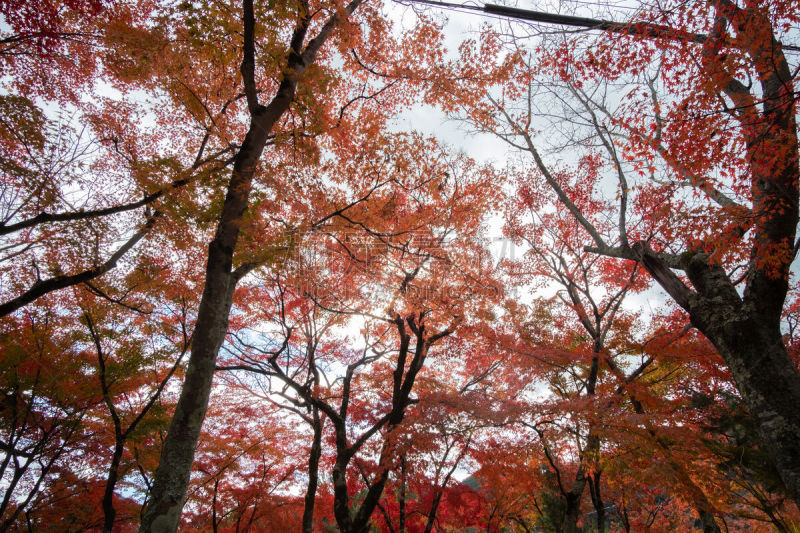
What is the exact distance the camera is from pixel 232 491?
38.2ft

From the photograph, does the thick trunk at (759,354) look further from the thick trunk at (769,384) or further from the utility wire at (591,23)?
the utility wire at (591,23)

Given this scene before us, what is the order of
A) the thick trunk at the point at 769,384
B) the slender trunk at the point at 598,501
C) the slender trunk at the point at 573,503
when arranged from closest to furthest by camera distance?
the thick trunk at the point at 769,384 < the slender trunk at the point at 573,503 < the slender trunk at the point at 598,501

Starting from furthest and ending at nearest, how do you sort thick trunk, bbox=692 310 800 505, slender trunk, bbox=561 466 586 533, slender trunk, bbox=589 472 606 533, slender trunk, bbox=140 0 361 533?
1. slender trunk, bbox=589 472 606 533
2. slender trunk, bbox=561 466 586 533
3. thick trunk, bbox=692 310 800 505
4. slender trunk, bbox=140 0 361 533

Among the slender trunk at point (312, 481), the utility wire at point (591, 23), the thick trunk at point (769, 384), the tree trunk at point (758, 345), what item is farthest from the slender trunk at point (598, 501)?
the utility wire at point (591, 23)

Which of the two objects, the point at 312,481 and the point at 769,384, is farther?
the point at 312,481

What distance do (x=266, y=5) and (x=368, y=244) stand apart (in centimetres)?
440

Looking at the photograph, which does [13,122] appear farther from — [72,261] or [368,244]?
[368,244]

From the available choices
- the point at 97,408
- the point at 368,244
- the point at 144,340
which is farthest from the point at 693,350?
the point at 97,408

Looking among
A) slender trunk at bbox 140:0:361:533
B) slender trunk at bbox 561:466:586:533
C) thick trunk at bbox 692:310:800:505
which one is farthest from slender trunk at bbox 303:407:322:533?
thick trunk at bbox 692:310:800:505

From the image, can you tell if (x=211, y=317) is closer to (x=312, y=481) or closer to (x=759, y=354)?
(x=759, y=354)

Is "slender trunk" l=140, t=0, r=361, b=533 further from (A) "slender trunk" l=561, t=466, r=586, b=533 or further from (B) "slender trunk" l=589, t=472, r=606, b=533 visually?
(B) "slender trunk" l=589, t=472, r=606, b=533

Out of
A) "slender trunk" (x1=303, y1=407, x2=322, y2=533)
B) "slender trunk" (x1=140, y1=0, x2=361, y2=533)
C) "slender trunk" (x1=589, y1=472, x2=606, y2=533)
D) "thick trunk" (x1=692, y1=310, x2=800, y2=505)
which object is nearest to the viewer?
"slender trunk" (x1=140, y1=0, x2=361, y2=533)

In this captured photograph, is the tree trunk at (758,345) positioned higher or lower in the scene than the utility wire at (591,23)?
lower

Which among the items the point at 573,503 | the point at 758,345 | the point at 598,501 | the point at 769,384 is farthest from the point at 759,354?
the point at 598,501
